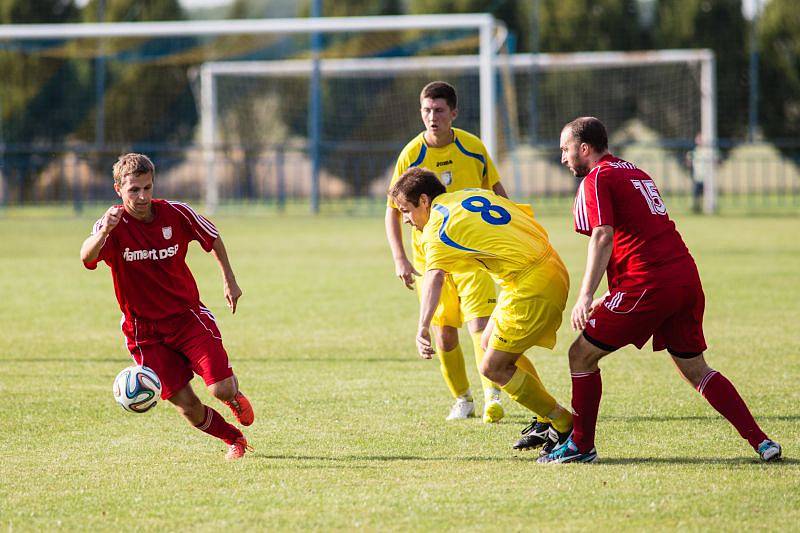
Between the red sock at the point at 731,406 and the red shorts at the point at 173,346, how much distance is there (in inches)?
99.2

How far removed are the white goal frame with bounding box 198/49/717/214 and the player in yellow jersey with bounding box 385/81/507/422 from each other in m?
21.2

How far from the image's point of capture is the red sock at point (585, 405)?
230 inches

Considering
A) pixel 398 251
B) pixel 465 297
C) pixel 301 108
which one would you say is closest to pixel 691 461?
pixel 465 297

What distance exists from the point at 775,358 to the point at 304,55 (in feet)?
97.6

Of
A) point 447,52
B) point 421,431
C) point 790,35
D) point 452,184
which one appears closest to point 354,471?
point 421,431

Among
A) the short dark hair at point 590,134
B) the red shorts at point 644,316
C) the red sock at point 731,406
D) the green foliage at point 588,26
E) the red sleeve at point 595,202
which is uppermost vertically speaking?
the green foliage at point 588,26

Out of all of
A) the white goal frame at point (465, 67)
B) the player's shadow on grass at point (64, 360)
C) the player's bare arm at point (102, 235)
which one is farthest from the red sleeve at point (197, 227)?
the white goal frame at point (465, 67)

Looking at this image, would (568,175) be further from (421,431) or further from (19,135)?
(421,431)

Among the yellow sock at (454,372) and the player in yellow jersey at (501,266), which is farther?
the yellow sock at (454,372)

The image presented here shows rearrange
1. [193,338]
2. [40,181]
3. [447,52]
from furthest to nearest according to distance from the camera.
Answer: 1. [447,52]
2. [40,181]
3. [193,338]

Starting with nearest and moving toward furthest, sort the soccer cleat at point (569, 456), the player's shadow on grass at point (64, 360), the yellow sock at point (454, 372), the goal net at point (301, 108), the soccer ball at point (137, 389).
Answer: the soccer cleat at point (569, 456) → the soccer ball at point (137, 389) → the yellow sock at point (454, 372) → the player's shadow on grass at point (64, 360) → the goal net at point (301, 108)

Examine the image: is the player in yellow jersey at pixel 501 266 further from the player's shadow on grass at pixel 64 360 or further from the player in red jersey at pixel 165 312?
the player's shadow on grass at pixel 64 360

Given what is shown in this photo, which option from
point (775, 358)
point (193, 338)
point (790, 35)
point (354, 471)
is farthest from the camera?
point (790, 35)

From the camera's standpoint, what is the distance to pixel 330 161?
32.9 m
